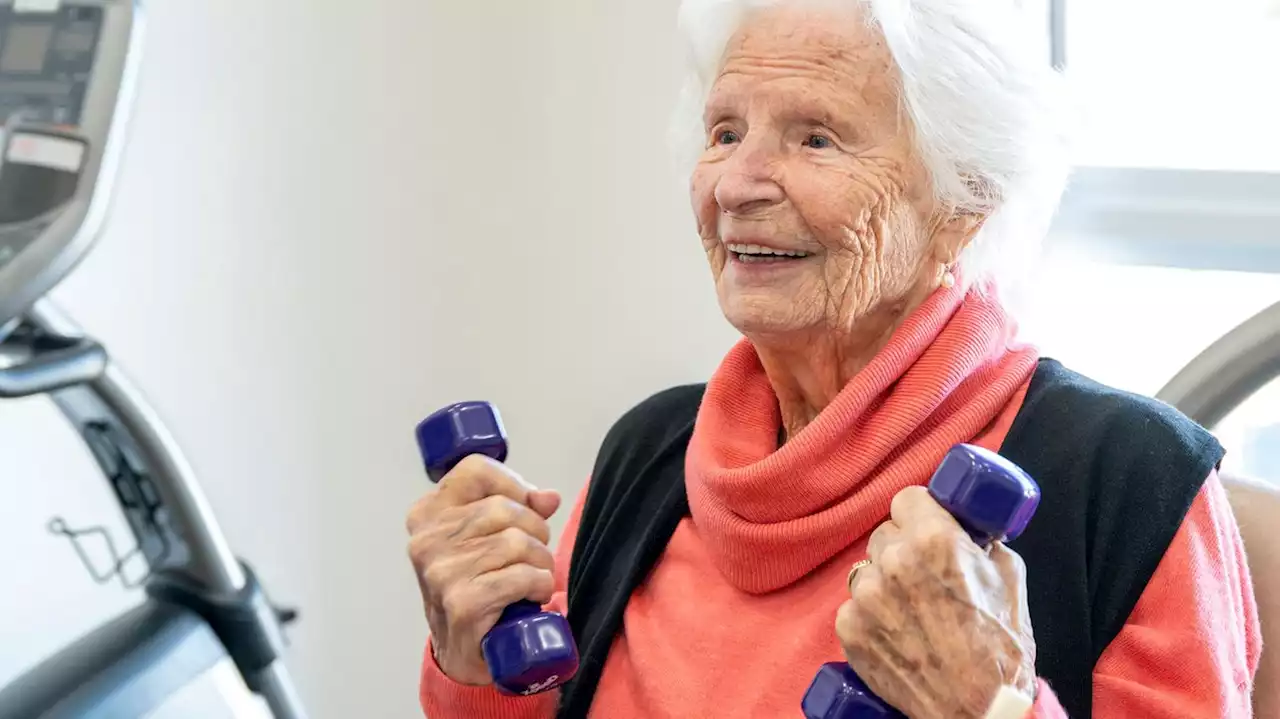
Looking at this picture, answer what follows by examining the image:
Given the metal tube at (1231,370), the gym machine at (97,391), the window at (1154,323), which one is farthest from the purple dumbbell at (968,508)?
the window at (1154,323)

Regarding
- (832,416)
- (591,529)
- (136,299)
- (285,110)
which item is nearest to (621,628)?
(591,529)

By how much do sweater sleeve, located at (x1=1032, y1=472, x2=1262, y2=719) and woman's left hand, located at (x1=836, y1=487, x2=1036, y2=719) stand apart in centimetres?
18

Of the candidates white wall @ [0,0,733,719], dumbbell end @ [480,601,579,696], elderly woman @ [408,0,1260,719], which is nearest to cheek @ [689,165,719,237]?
elderly woman @ [408,0,1260,719]

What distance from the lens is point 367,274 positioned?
2.22 meters

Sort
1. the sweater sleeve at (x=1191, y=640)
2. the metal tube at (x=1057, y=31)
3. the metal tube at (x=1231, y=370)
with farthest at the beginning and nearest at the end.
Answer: the metal tube at (x=1057, y=31) < the metal tube at (x=1231, y=370) < the sweater sleeve at (x=1191, y=640)

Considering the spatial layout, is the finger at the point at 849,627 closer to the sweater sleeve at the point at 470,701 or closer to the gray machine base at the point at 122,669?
the sweater sleeve at the point at 470,701

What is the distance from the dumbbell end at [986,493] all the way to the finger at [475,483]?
43 cm

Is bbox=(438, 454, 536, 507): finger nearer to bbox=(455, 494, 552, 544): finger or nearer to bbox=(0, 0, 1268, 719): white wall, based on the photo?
bbox=(455, 494, 552, 544): finger

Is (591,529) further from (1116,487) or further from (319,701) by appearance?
(319,701)

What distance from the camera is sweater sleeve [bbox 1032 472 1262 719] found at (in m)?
0.99

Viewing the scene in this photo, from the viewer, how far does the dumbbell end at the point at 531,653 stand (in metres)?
1.03

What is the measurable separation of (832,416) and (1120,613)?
0.29 metres

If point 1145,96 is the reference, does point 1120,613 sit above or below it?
below

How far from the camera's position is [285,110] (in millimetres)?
2072
